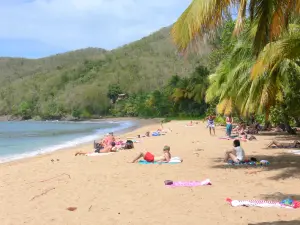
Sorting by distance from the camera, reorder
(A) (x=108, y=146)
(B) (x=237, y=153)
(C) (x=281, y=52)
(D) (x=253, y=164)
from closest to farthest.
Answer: (C) (x=281, y=52)
(D) (x=253, y=164)
(B) (x=237, y=153)
(A) (x=108, y=146)

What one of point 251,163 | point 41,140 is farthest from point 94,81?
point 251,163

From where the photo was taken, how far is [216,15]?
558 cm

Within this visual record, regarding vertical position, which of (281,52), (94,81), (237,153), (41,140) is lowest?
(41,140)

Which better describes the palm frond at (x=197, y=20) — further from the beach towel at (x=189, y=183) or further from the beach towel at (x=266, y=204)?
the beach towel at (x=189, y=183)

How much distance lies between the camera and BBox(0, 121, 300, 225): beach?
5527 mm

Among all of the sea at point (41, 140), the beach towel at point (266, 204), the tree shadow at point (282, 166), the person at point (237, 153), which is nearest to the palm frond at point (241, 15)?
the beach towel at point (266, 204)

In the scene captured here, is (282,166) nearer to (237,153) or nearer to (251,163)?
(251,163)

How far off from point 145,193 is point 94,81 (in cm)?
10361

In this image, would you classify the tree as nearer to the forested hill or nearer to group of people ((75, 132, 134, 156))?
the forested hill

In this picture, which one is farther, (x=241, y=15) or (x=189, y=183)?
(x=189, y=183)

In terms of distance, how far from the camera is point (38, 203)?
6.64m

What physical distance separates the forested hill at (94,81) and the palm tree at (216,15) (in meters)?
79.9

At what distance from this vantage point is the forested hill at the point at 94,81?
96.6 meters

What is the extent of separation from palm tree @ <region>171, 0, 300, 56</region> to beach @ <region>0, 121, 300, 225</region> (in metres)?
2.42
